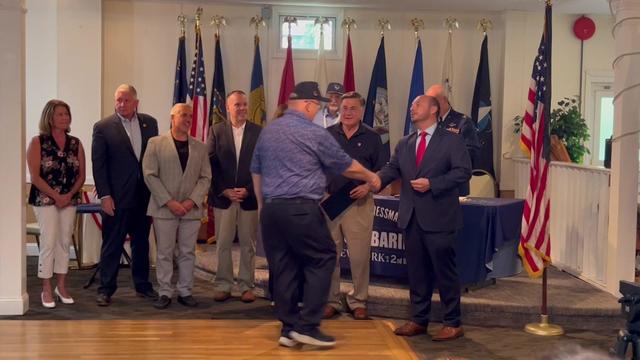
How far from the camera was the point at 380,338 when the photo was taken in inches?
170

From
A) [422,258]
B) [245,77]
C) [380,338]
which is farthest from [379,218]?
[245,77]

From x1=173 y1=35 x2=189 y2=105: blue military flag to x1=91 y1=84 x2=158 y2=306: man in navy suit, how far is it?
2230 millimetres

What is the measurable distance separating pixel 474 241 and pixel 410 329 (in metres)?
0.88

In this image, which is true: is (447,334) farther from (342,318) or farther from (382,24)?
(382,24)

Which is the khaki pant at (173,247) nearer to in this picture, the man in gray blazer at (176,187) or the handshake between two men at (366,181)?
the man in gray blazer at (176,187)

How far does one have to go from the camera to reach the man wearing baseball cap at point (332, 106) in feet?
18.0

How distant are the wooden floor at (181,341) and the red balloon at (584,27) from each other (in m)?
5.11

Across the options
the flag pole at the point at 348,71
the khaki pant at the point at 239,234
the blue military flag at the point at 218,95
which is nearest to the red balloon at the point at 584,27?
the flag pole at the point at 348,71

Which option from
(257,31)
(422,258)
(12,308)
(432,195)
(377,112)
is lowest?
(12,308)

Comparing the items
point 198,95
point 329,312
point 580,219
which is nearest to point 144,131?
point 329,312

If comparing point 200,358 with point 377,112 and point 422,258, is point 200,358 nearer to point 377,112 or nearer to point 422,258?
point 422,258

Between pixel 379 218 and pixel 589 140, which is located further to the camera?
pixel 589 140

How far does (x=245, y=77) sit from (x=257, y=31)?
50cm

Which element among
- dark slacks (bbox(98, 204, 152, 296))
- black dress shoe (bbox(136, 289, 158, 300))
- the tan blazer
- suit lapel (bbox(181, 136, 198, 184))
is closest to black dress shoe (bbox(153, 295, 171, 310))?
black dress shoe (bbox(136, 289, 158, 300))
